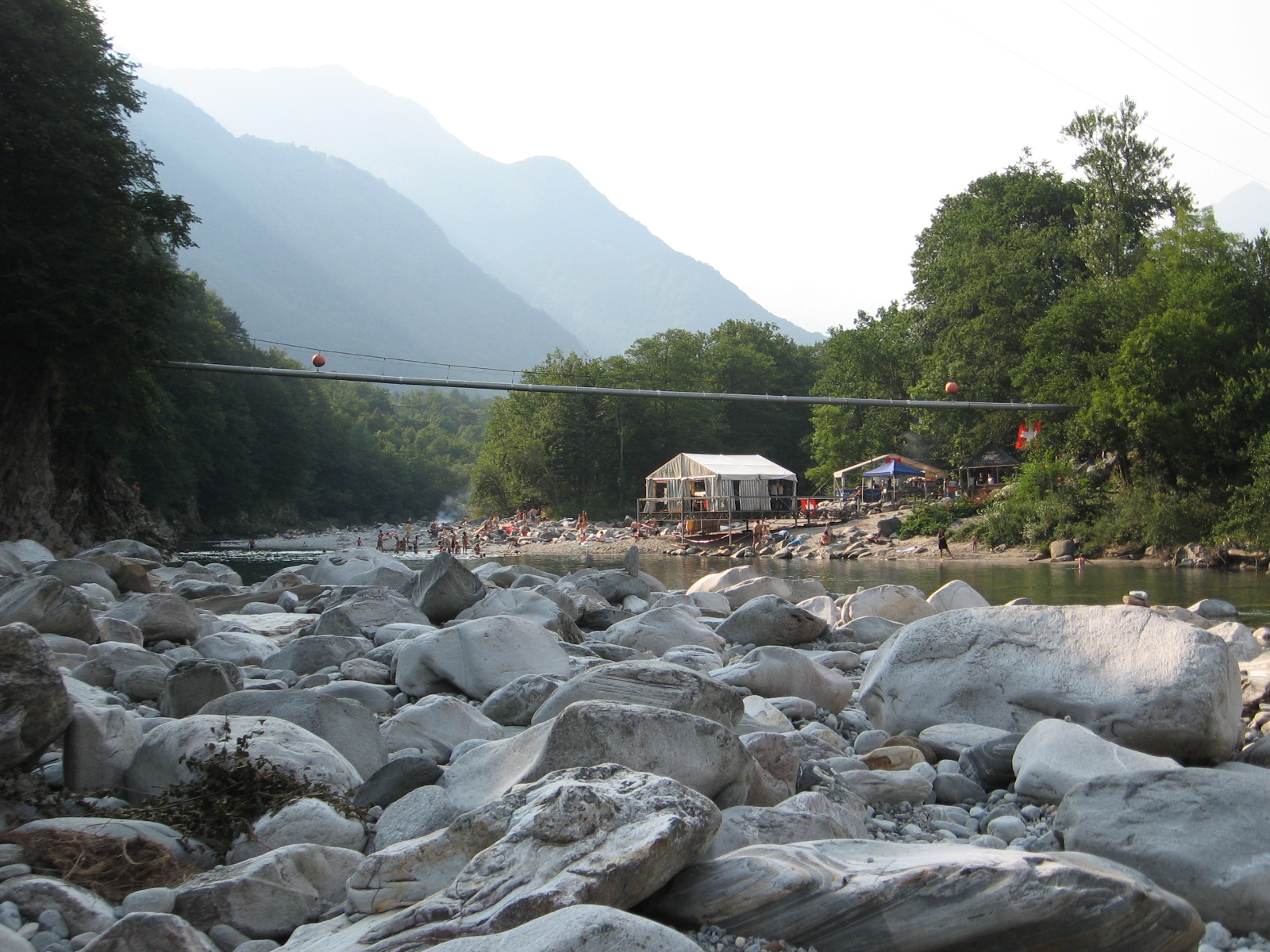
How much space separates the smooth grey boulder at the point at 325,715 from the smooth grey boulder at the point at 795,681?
7.22ft

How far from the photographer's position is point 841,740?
4.75m

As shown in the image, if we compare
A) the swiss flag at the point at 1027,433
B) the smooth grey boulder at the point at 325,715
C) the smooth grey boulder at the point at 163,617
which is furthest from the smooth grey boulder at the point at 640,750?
the swiss flag at the point at 1027,433

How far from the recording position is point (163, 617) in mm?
7496

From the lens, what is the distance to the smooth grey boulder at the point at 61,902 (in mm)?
2656

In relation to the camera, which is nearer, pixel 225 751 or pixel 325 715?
pixel 225 751

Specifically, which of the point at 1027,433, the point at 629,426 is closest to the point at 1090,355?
the point at 1027,433

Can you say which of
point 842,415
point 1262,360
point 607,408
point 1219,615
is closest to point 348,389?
point 607,408

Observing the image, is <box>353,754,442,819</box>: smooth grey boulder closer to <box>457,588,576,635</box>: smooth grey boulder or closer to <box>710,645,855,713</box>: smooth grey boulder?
<box>710,645,855,713</box>: smooth grey boulder

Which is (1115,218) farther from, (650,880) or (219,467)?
(219,467)

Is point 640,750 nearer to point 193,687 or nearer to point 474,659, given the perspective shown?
point 193,687

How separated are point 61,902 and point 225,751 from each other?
94 centimetres

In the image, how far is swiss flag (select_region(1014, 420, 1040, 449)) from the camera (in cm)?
3200

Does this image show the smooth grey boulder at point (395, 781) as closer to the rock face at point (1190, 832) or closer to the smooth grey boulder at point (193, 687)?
the smooth grey boulder at point (193, 687)

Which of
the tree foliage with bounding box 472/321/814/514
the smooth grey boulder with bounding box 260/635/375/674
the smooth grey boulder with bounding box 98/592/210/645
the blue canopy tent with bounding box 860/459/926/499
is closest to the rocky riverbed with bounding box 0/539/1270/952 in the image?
the smooth grey boulder with bounding box 260/635/375/674
